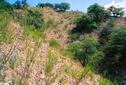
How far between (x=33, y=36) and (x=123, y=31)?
28393 mm

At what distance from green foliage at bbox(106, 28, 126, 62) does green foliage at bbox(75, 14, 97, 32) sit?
18.6ft

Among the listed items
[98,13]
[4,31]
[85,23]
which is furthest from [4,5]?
[98,13]

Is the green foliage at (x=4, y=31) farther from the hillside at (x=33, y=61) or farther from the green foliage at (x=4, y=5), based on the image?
the green foliage at (x=4, y=5)

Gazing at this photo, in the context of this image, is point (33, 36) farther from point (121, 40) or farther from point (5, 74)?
point (121, 40)

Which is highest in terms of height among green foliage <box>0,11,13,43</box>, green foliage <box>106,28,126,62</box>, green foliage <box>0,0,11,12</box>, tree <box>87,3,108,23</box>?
green foliage <box>0,0,11,12</box>

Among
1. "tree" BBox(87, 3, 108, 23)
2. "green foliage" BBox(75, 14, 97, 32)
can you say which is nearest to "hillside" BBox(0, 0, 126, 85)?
"green foliage" BBox(75, 14, 97, 32)

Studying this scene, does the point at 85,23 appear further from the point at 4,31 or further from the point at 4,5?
the point at 4,31

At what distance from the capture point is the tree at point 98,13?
39688 millimetres

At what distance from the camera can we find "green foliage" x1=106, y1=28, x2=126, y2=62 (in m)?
31.8

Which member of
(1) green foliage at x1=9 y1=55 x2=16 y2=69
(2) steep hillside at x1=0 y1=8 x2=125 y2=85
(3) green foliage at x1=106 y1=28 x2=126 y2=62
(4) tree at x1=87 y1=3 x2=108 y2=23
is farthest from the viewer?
(4) tree at x1=87 y1=3 x2=108 y2=23

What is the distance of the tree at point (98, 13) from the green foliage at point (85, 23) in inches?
32.8

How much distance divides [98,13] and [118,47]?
8.98 m

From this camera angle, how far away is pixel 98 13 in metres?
40.0

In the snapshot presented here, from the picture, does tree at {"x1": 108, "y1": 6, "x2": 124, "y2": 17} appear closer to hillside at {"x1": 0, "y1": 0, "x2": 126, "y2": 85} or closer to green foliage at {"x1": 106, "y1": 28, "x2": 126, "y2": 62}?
green foliage at {"x1": 106, "y1": 28, "x2": 126, "y2": 62}
